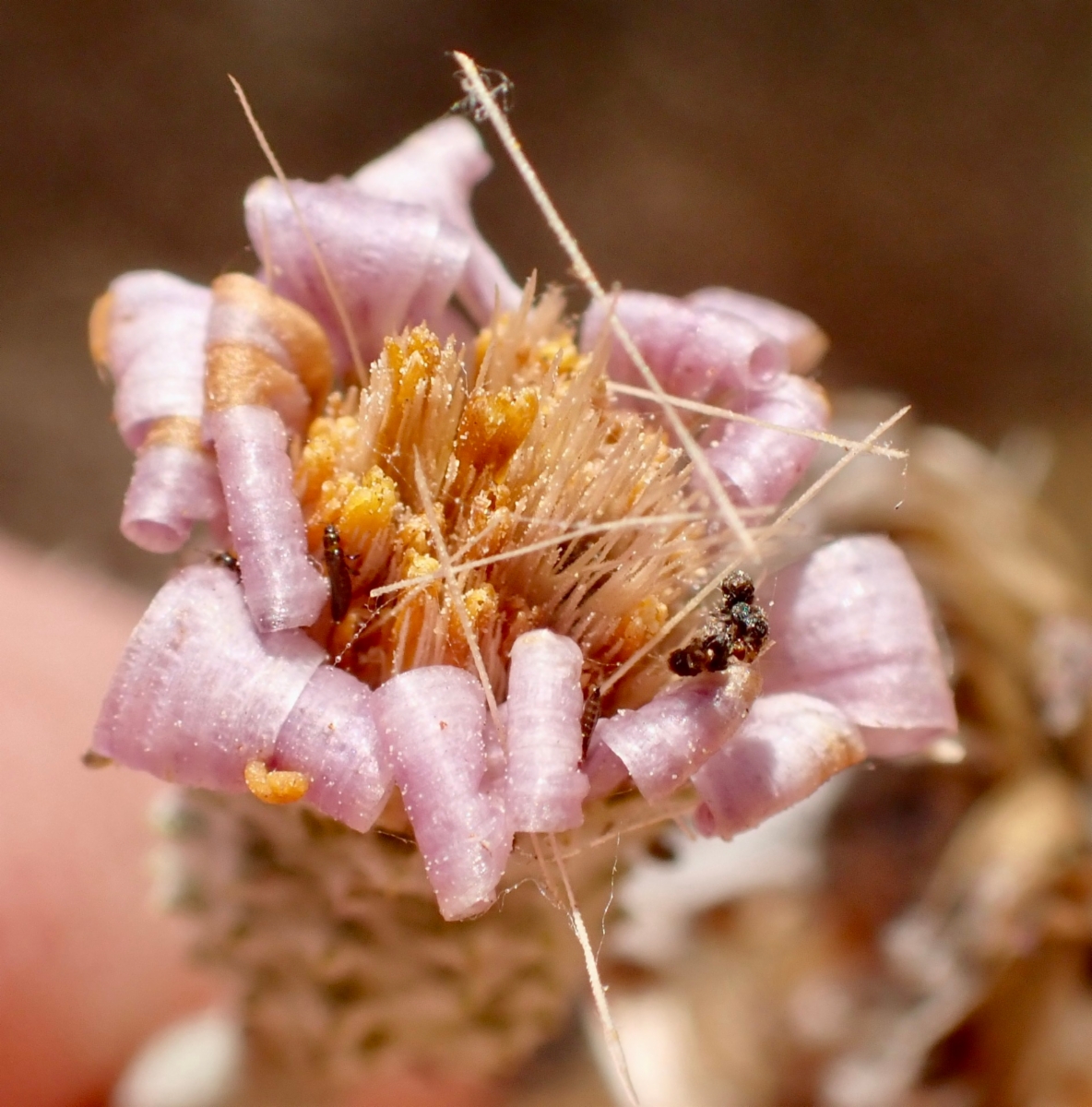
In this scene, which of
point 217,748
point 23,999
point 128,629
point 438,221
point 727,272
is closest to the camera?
point 217,748

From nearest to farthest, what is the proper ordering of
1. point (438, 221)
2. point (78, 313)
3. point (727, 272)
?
point (438, 221) → point (78, 313) → point (727, 272)

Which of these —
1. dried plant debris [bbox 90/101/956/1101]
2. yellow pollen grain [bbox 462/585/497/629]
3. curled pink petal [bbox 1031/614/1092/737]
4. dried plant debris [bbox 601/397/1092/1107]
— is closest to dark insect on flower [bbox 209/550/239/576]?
dried plant debris [bbox 90/101/956/1101]

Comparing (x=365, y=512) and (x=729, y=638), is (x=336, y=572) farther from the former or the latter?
(x=729, y=638)

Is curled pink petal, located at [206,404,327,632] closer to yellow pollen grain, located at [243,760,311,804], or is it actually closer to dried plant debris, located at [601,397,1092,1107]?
yellow pollen grain, located at [243,760,311,804]

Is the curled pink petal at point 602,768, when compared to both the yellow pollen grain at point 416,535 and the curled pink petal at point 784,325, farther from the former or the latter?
the curled pink petal at point 784,325

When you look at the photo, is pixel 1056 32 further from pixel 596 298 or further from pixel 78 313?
pixel 78 313

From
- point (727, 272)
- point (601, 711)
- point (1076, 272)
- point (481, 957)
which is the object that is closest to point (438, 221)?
point (601, 711)

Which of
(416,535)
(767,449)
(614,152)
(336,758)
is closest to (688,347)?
(767,449)
